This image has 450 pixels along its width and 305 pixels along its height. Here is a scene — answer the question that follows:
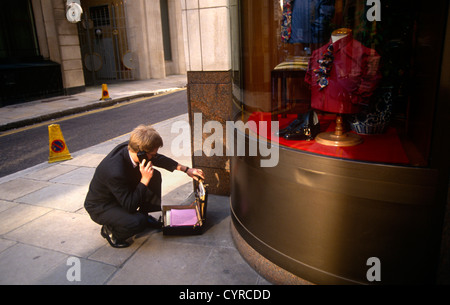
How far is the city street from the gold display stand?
5953 millimetres

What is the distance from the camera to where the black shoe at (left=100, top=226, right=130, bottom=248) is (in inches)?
143

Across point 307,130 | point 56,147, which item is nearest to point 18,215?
point 56,147

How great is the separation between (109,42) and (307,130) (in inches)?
816

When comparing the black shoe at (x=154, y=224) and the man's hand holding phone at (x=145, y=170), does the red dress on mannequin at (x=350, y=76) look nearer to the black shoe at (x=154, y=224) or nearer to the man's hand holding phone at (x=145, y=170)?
the man's hand holding phone at (x=145, y=170)

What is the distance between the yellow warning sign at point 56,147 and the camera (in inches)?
264

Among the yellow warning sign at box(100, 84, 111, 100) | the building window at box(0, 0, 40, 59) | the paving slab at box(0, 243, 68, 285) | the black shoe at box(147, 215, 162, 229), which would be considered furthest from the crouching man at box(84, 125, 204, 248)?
the building window at box(0, 0, 40, 59)

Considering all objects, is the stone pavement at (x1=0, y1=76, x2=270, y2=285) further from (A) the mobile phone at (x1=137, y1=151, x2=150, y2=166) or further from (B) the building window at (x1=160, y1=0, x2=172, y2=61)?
(B) the building window at (x1=160, y1=0, x2=172, y2=61)

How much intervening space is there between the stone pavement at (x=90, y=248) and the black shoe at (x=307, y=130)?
4.22 ft

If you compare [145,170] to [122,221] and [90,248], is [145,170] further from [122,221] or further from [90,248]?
[90,248]

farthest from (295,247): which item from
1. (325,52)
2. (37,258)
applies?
(37,258)

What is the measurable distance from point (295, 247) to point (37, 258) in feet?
8.44

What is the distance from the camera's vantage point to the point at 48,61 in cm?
1473

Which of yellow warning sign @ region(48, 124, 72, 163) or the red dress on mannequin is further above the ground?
the red dress on mannequin

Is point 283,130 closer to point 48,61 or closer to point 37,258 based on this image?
point 37,258
